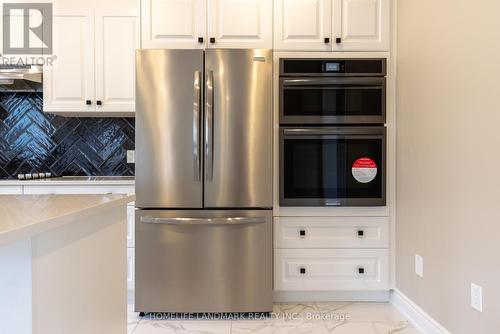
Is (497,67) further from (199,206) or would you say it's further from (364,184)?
(199,206)

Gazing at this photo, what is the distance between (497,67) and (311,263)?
161cm

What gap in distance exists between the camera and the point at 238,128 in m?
2.34

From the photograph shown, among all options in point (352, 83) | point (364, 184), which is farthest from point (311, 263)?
point (352, 83)

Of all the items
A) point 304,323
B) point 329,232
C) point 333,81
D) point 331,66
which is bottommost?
point 304,323

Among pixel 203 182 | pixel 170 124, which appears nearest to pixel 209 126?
pixel 170 124

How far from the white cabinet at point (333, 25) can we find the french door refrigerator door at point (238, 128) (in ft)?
1.04

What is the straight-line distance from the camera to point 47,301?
874 millimetres

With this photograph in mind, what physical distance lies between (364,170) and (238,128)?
92 centimetres

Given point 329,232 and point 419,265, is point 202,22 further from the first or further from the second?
point 419,265

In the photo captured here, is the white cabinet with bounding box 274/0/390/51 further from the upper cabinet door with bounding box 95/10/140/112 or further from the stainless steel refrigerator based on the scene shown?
the upper cabinet door with bounding box 95/10/140/112

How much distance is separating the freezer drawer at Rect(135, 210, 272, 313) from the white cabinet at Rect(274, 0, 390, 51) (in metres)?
1.23

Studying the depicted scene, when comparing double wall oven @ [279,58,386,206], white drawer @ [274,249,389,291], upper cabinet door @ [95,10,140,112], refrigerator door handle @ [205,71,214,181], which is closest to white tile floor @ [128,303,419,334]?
white drawer @ [274,249,389,291]

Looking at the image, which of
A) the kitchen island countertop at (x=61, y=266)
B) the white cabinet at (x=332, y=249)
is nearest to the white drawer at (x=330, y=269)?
the white cabinet at (x=332, y=249)

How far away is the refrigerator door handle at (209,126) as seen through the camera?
230 centimetres
